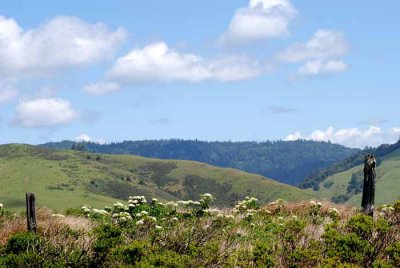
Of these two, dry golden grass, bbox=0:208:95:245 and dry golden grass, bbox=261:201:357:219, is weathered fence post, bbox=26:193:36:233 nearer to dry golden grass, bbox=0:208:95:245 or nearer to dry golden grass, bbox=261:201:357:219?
dry golden grass, bbox=0:208:95:245

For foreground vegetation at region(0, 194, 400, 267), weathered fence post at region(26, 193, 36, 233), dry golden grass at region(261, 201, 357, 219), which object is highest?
weathered fence post at region(26, 193, 36, 233)

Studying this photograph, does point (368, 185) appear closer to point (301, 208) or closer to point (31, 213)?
point (301, 208)

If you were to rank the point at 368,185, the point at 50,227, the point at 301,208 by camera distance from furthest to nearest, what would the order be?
the point at 301,208 < the point at 368,185 < the point at 50,227

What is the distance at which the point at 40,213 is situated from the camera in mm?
17906

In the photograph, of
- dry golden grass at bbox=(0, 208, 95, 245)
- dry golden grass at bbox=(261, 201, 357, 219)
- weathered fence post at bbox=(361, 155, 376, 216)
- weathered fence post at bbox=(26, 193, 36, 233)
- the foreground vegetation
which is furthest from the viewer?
dry golden grass at bbox=(261, 201, 357, 219)

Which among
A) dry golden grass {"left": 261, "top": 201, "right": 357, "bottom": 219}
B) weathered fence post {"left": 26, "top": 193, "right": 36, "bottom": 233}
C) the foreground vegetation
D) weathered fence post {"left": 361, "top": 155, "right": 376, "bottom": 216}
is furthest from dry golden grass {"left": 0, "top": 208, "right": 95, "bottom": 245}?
weathered fence post {"left": 361, "top": 155, "right": 376, "bottom": 216}

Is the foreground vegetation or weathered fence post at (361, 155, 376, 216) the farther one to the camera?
weathered fence post at (361, 155, 376, 216)

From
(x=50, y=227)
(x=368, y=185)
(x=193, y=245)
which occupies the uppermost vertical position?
(x=368, y=185)

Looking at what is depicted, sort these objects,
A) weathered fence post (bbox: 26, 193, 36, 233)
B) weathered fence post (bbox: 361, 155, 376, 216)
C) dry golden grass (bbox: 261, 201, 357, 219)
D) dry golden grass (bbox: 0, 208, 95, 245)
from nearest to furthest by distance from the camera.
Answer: dry golden grass (bbox: 0, 208, 95, 245)
weathered fence post (bbox: 26, 193, 36, 233)
weathered fence post (bbox: 361, 155, 376, 216)
dry golden grass (bbox: 261, 201, 357, 219)

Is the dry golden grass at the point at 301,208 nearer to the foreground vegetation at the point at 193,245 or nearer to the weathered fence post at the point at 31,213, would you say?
the foreground vegetation at the point at 193,245

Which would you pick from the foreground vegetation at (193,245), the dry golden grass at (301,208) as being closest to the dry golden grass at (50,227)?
the foreground vegetation at (193,245)

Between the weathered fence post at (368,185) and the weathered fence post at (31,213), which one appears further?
the weathered fence post at (368,185)

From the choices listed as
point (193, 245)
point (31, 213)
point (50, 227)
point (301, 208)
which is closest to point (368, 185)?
point (301, 208)

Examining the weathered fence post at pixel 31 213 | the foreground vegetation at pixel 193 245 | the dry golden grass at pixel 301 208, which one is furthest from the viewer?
the dry golden grass at pixel 301 208
